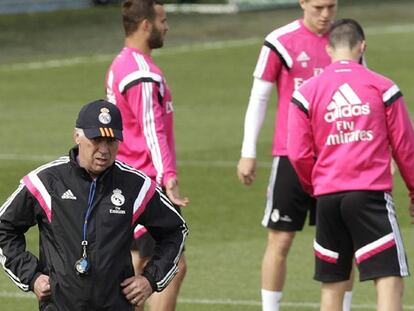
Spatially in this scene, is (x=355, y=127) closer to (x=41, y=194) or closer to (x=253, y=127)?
(x=253, y=127)

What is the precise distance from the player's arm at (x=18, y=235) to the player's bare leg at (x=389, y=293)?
2494mm

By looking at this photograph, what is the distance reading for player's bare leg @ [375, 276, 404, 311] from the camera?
31.5ft

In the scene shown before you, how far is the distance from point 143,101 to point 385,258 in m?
1.98

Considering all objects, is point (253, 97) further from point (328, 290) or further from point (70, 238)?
point (70, 238)

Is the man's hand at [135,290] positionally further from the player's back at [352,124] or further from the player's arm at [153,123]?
the player's arm at [153,123]

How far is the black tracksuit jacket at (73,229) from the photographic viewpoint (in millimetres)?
8055

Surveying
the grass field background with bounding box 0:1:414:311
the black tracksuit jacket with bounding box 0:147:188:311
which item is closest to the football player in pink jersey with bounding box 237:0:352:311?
the grass field background with bounding box 0:1:414:311

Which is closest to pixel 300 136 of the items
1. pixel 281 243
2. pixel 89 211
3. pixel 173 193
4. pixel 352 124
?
pixel 352 124

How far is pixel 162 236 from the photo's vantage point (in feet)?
27.7

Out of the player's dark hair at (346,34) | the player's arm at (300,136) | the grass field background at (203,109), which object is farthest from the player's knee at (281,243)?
the player's dark hair at (346,34)

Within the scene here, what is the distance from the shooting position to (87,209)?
26.4ft

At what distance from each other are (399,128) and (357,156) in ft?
1.04

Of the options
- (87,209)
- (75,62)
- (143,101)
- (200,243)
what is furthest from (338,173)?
(75,62)

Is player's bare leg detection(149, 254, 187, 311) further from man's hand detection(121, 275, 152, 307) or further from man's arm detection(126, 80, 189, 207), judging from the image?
man's hand detection(121, 275, 152, 307)
